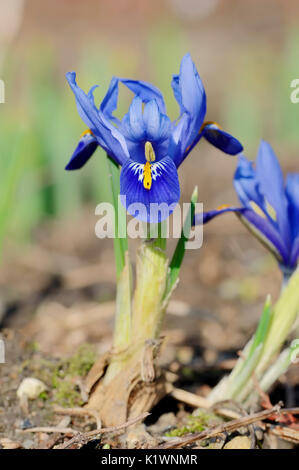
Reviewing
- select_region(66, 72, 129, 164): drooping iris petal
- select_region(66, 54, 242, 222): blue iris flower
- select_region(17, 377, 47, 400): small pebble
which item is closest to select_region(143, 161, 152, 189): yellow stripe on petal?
select_region(66, 54, 242, 222): blue iris flower

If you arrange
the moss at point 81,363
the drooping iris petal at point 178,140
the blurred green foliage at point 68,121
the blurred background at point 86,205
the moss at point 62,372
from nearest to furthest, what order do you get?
the drooping iris petal at point 178,140 → the moss at point 62,372 → the moss at point 81,363 → the blurred background at point 86,205 → the blurred green foliage at point 68,121

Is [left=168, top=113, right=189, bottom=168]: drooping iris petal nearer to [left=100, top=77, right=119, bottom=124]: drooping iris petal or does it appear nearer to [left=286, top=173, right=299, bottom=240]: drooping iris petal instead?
[left=100, top=77, right=119, bottom=124]: drooping iris petal

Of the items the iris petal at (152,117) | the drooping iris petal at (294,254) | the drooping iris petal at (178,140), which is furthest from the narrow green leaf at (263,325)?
the iris petal at (152,117)

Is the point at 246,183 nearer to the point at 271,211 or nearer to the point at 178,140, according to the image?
the point at 271,211

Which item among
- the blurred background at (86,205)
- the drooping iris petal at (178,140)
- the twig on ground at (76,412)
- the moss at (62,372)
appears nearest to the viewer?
the drooping iris petal at (178,140)

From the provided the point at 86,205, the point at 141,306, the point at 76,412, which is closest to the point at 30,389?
the point at 76,412

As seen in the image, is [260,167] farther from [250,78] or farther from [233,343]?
[250,78]

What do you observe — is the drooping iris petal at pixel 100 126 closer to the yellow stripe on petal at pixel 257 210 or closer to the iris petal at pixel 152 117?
the iris petal at pixel 152 117
